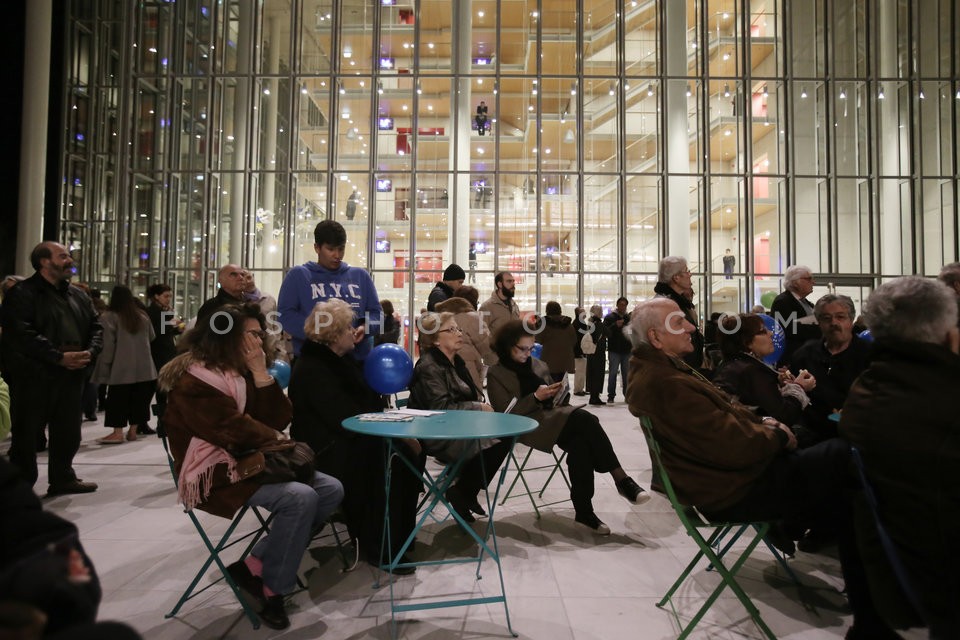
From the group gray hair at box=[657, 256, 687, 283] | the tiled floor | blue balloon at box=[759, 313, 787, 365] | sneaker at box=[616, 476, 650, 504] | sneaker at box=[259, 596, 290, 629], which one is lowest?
the tiled floor

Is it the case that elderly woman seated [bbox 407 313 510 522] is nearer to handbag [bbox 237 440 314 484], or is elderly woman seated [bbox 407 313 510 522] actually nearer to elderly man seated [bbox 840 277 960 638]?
handbag [bbox 237 440 314 484]

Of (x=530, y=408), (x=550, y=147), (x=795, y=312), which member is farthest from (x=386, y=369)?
(x=550, y=147)

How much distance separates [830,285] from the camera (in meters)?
13.9

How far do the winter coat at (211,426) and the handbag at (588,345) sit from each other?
7.70m

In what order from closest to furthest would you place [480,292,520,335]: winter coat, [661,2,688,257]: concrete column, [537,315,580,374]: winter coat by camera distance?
1. [480,292,520,335]: winter coat
2. [537,315,580,374]: winter coat
3. [661,2,688,257]: concrete column

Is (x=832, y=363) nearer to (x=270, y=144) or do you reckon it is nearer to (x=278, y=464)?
(x=278, y=464)

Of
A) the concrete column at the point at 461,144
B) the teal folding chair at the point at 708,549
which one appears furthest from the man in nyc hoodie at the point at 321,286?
the concrete column at the point at 461,144

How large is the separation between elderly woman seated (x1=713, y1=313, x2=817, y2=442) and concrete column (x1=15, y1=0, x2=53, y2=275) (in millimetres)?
16007

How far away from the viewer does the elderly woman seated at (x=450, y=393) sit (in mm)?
3768

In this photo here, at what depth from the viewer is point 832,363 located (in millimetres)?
3613

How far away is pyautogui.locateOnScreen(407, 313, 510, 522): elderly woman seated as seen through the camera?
12.4 ft

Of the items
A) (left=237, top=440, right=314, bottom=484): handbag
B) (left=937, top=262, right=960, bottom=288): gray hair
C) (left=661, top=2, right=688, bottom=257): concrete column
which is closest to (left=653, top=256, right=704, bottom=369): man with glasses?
(left=937, top=262, right=960, bottom=288): gray hair

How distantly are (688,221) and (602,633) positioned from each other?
13.1 metres

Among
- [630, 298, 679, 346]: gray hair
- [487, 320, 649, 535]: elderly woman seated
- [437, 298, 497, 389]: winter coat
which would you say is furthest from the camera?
[437, 298, 497, 389]: winter coat
